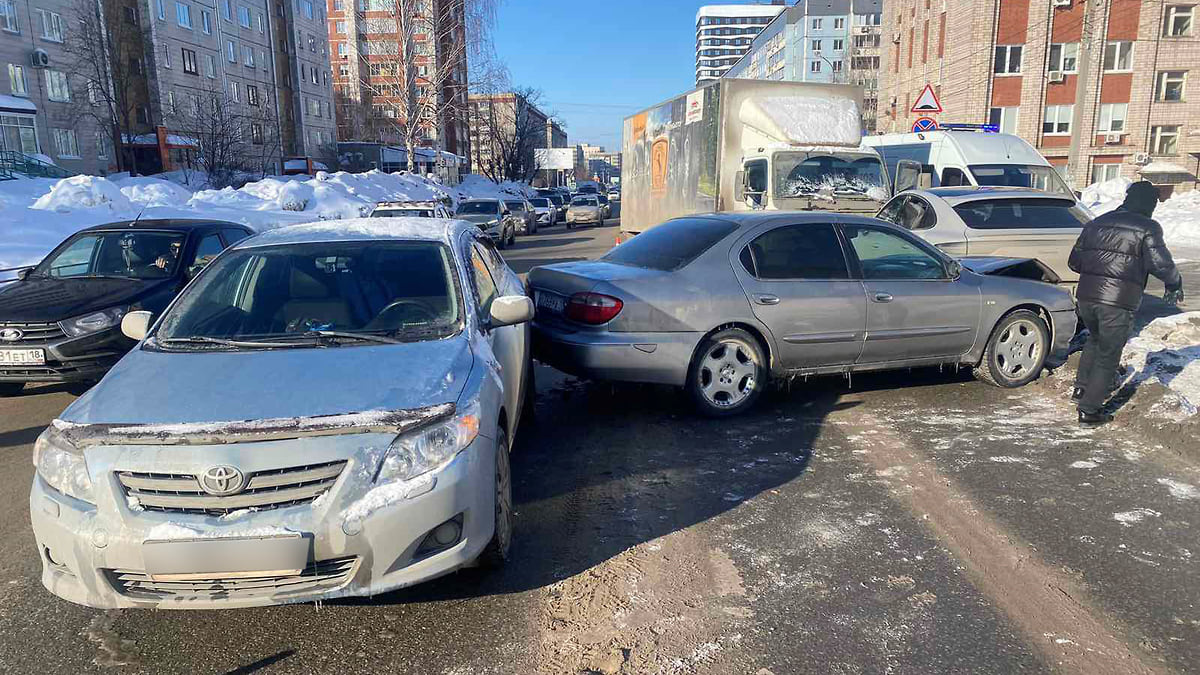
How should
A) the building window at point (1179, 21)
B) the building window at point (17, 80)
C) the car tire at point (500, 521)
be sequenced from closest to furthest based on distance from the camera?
the car tire at point (500, 521)
the building window at point (17, 80)
the building window at point (1179, 21)

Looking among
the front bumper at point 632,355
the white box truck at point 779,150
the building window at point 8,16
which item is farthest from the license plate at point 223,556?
the building window at point 8,16

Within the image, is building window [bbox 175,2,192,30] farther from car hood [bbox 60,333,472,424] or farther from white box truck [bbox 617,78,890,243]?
car hood [bbox 60,333,472,424]

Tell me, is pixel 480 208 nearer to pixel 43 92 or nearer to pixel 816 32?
pixel 43 92

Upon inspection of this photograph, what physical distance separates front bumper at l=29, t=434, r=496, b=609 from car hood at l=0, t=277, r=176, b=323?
394cm

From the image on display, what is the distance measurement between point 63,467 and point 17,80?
152 ft

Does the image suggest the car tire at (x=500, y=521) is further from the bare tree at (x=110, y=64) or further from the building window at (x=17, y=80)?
the building window at (x=17, y=80)

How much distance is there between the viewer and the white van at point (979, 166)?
1523cm

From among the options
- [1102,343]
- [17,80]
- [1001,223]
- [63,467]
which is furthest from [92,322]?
[17,80]

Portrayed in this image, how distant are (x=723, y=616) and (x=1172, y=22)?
4838 centimetres

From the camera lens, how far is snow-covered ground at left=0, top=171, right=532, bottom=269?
50.3ft

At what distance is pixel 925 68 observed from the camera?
44.8 m

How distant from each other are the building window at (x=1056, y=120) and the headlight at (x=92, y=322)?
44.7 meters

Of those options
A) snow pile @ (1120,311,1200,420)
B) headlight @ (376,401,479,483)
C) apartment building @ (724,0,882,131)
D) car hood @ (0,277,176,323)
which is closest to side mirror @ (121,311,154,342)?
headlight @ (376,401,479,483)

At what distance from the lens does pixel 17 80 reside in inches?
1522
